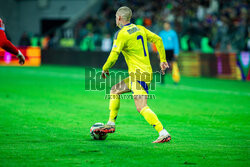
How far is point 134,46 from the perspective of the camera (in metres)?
7.54

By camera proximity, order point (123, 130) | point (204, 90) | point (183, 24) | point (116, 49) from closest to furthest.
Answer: point (116, 49), point (123, 130), point (204, 90), point (183, 24)

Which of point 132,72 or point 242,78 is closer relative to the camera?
point 132,72

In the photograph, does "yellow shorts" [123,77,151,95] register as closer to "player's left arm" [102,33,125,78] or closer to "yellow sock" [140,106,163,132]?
"yellow sock" [140,106,163,132]

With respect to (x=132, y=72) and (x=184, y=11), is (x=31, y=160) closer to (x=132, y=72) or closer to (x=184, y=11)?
(x=132, y=72)

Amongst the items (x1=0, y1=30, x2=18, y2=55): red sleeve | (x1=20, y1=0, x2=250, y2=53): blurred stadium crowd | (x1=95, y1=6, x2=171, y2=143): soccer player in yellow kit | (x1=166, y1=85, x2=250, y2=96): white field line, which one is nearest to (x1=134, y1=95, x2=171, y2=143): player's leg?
(x1=95, y1=6, x2=171, y2=143): soccer player in yellow kit

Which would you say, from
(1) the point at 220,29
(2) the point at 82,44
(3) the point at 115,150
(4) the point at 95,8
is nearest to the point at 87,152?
(3) the point at 115,150

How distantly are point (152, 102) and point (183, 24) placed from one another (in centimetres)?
1484

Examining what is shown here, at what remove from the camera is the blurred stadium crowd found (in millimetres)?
24844

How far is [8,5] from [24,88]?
95.8ft

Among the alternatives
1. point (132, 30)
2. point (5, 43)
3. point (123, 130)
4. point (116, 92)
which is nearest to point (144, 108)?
point (116, 92)

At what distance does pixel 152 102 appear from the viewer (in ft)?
45.8

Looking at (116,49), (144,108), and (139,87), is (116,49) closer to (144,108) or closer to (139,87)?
(139,87)

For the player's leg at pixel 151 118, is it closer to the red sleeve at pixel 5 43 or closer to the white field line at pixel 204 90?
the red sleeve at pixel 5 43

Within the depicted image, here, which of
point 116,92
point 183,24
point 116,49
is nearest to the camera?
point 116,49
